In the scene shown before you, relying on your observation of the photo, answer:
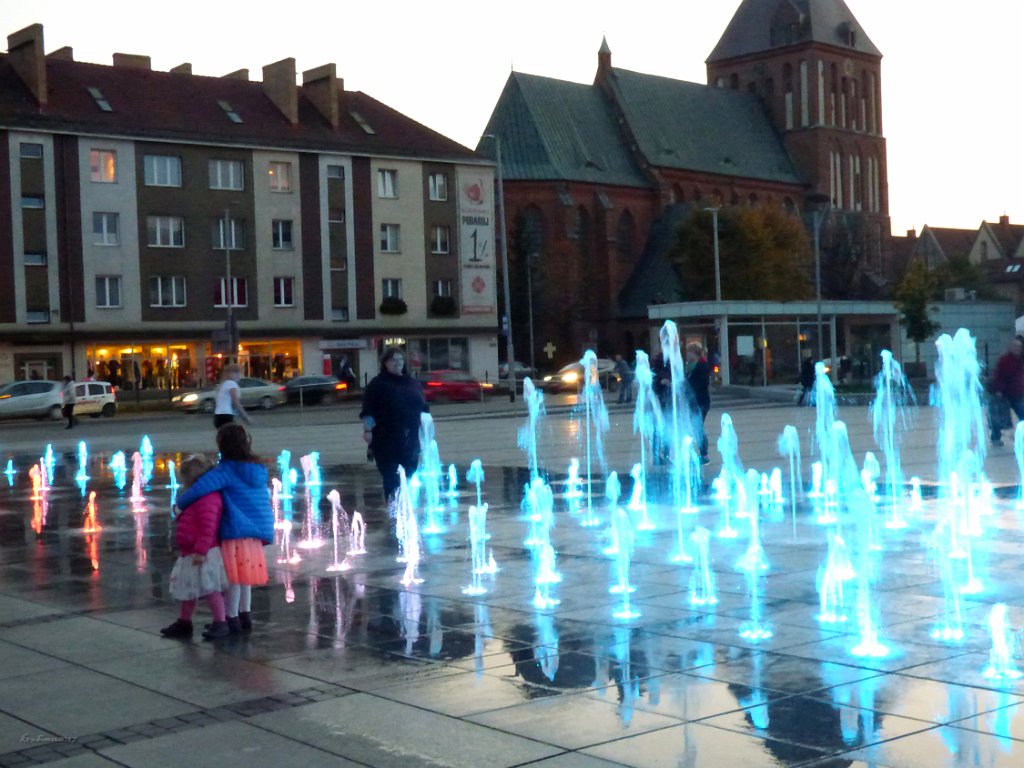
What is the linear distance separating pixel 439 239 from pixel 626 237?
75.9 ft

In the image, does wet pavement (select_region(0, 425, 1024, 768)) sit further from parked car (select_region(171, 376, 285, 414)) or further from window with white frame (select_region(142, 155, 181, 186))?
window with white frame (select_region(142, 155, 181, 186))

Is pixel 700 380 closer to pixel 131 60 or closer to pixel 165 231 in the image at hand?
pixel 165 231

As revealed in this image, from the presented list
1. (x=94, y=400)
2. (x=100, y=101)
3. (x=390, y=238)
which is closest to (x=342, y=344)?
(x=390, y=238)

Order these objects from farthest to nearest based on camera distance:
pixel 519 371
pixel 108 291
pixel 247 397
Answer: pixel 519 371, pixel 108 291, pixel 247 397

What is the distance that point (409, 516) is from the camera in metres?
12.6

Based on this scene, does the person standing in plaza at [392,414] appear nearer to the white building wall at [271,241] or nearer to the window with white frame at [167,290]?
the window with white frame at [167,290]

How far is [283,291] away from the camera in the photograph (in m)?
62.8

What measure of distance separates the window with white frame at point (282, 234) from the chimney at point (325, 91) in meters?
5.46

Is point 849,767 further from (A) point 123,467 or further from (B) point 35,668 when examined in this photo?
(A) point 123,467

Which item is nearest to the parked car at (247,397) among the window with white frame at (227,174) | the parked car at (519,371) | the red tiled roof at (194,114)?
the window with white frame at (227,174)

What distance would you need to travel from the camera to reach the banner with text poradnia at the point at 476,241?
68.6 metres

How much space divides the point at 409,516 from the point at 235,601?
4189 millimetres

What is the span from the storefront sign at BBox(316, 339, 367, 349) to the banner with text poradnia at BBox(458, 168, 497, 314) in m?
6.42

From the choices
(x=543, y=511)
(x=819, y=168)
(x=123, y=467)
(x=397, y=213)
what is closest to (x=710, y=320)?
(x=397, y=213)
